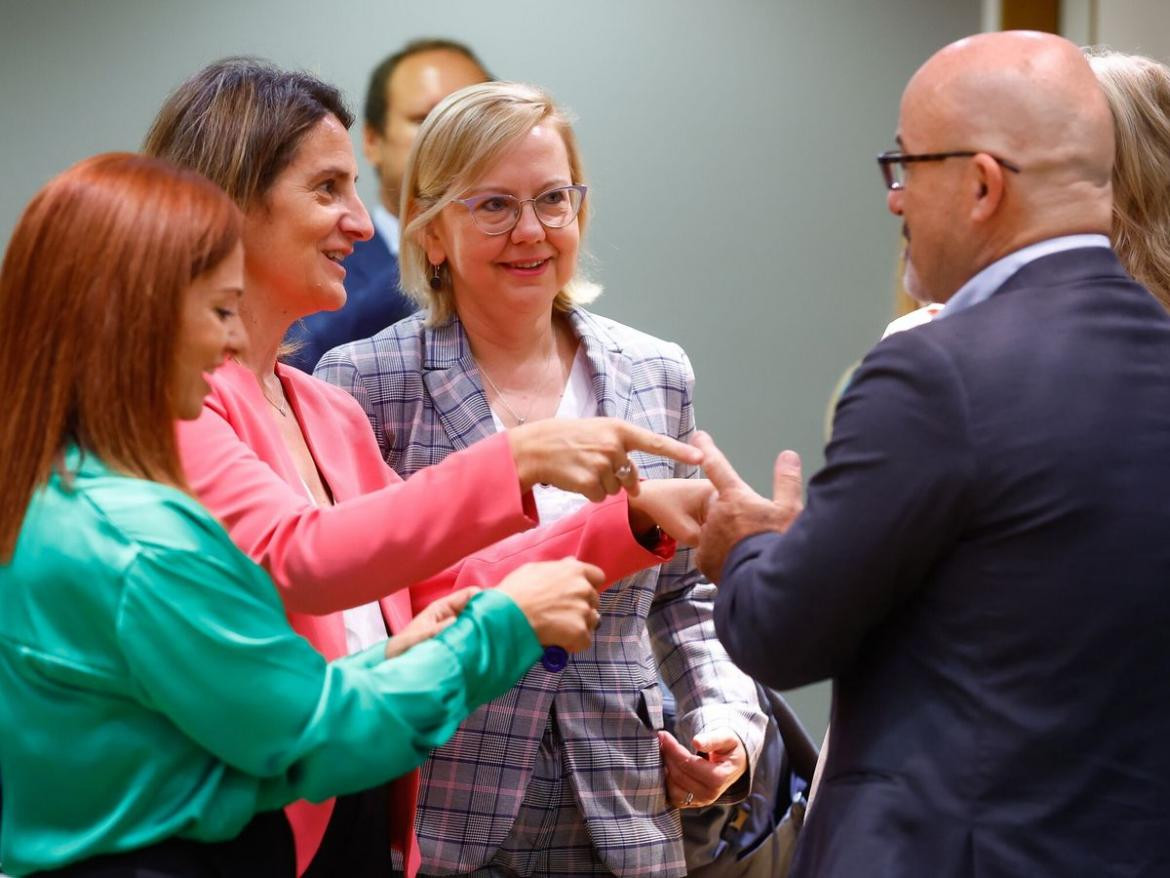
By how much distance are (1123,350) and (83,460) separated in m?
1.08

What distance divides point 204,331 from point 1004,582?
87 centimetres

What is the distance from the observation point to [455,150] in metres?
2.51

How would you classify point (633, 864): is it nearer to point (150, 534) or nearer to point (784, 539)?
point (784, 539)

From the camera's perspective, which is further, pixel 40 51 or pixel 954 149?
pixel 40 51

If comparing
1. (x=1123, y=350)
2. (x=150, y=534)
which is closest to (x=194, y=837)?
(x=150, y=534)

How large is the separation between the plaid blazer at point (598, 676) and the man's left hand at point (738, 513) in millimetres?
596

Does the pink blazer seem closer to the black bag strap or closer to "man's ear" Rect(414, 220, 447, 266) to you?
"man's ear" Rect(414, 220, 447, 266)

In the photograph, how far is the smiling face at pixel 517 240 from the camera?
2494 millimetres

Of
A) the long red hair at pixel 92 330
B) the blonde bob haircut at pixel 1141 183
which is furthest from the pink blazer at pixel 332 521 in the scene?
the blonde bob haircut at pixel 1141 183

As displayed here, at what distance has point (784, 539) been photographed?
1.59 m

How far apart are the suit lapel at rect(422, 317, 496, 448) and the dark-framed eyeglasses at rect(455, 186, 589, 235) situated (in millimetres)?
203

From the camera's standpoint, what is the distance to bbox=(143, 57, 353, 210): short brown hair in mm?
2084

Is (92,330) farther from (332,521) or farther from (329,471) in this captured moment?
(329,471)

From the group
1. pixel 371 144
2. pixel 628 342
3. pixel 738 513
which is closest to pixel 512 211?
pixel 628 342
